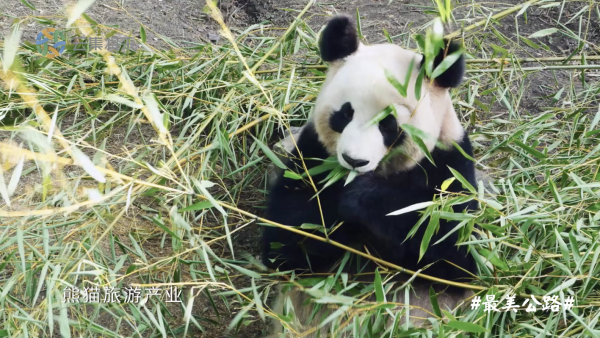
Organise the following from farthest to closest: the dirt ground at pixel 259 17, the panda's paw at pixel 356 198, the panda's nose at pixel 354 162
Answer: the dirt ground at pixel 259 17 → the panda's paw at pixel 356 198 → the panda's nose at pixel 354 162

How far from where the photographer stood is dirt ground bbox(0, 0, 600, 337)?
3.53m

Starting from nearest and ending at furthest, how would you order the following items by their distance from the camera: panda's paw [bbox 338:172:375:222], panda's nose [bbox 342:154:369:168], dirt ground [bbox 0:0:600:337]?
panda's nose [bbox 342:154:369:168] → panda's paw [bbox 338:172:375:222] → dirt ground [bbox 0:0:600:337]

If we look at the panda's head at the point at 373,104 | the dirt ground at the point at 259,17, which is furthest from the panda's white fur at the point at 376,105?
the dirt ground at the point at 259,17

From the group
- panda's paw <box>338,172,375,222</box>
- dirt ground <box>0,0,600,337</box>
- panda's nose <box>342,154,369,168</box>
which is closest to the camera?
panda's nose <box>342,154,369,168</box>

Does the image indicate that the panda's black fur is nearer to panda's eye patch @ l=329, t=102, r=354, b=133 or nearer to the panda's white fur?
the panda's white fur

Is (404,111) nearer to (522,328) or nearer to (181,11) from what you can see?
(522,328)

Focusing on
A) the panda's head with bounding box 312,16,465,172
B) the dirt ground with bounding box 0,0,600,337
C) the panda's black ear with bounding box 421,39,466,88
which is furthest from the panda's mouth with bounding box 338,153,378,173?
the dirt ground with bounding box 0,0,600,337

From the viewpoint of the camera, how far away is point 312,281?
6.46 feet

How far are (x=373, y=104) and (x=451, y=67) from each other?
0.28 metres

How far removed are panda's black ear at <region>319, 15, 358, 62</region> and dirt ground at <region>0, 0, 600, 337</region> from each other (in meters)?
1.49

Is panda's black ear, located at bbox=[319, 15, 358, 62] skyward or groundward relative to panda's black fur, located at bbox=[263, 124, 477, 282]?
skyward

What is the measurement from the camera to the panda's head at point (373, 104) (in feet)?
5.73

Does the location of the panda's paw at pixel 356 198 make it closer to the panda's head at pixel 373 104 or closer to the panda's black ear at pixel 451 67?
the panda's head at pixel 373 104

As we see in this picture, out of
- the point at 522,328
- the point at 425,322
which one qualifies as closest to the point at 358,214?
the point at 425,322
